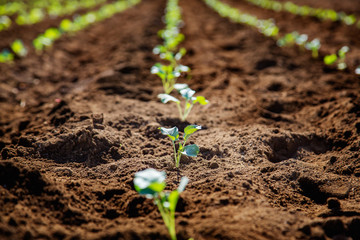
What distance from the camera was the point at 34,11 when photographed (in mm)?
9031

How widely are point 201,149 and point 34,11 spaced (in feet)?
29.2

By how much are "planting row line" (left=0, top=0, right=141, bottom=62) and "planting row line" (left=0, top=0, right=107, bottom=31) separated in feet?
3.33

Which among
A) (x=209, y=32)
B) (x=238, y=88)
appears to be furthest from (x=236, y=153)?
(x=209, y=32)

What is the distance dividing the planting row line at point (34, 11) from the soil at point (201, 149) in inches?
143

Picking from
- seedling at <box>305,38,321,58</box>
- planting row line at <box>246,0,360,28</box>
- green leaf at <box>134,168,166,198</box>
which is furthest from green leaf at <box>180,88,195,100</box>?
planting row line at <box>246,0,360,28</box>

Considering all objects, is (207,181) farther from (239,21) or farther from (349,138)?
(239,21)

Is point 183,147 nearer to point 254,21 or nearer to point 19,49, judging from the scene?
point 19,49

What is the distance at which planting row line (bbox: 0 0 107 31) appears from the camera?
805 cm

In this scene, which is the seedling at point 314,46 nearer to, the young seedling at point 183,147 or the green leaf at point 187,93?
the green leaf at point 187,93

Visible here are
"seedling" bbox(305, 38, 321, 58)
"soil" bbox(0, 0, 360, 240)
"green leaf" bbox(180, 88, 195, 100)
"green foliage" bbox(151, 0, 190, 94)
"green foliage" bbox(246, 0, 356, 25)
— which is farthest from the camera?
"green foliage" bbox(246, 0, 356, 25)

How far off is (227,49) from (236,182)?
4.38 m

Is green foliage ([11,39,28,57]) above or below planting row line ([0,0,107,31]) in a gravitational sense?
below

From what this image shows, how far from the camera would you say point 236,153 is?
2.47m

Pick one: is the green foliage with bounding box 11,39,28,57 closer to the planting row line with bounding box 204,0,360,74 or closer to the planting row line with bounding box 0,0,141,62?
the planting row line with bounding box 0,0,141,62
